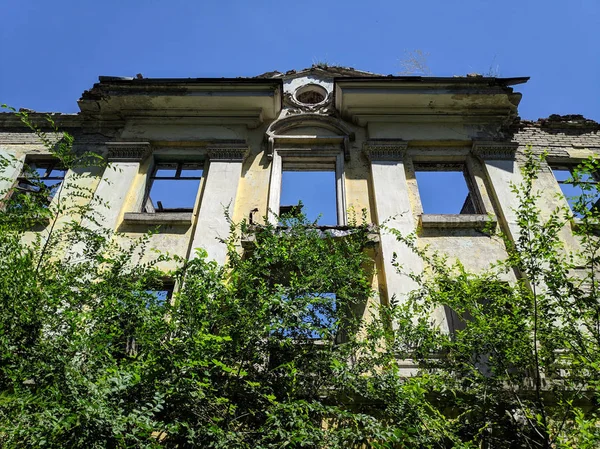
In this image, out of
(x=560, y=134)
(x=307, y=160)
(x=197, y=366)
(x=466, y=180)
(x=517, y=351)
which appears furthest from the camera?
(x=560, y=134)

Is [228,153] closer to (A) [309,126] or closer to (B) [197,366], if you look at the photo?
(A) [309,126]

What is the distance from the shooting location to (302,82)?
12492 millimetres

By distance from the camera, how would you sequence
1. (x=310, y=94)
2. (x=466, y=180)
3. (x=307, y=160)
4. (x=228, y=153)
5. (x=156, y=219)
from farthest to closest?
(x=310, y=94)
(x=307, y=160)
(x=228, y=153)
(x=466, y=180)
(x=156, y=219)

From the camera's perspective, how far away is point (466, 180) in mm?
10148

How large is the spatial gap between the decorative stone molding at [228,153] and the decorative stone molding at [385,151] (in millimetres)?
2912

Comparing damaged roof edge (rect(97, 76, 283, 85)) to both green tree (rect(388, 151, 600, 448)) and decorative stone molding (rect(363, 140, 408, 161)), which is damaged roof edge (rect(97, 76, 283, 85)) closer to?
decorative stone molding (rect(363, 140, 408, 161))

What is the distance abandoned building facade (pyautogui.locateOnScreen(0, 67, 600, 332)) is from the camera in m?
9.12

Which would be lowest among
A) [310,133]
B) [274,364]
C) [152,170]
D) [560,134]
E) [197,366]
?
[197,366]

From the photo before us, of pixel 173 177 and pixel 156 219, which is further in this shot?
pixel 173 177

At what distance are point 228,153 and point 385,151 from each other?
12.1 ft

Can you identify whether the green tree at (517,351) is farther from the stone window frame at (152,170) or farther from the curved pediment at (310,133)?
the curved pediment at (310,133)

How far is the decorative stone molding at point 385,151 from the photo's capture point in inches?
398

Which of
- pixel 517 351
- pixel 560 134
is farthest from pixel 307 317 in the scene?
pixel 560 134

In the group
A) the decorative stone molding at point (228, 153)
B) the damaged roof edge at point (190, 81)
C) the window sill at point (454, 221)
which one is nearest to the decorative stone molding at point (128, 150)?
the decorative stone molding at point (228, 153)
